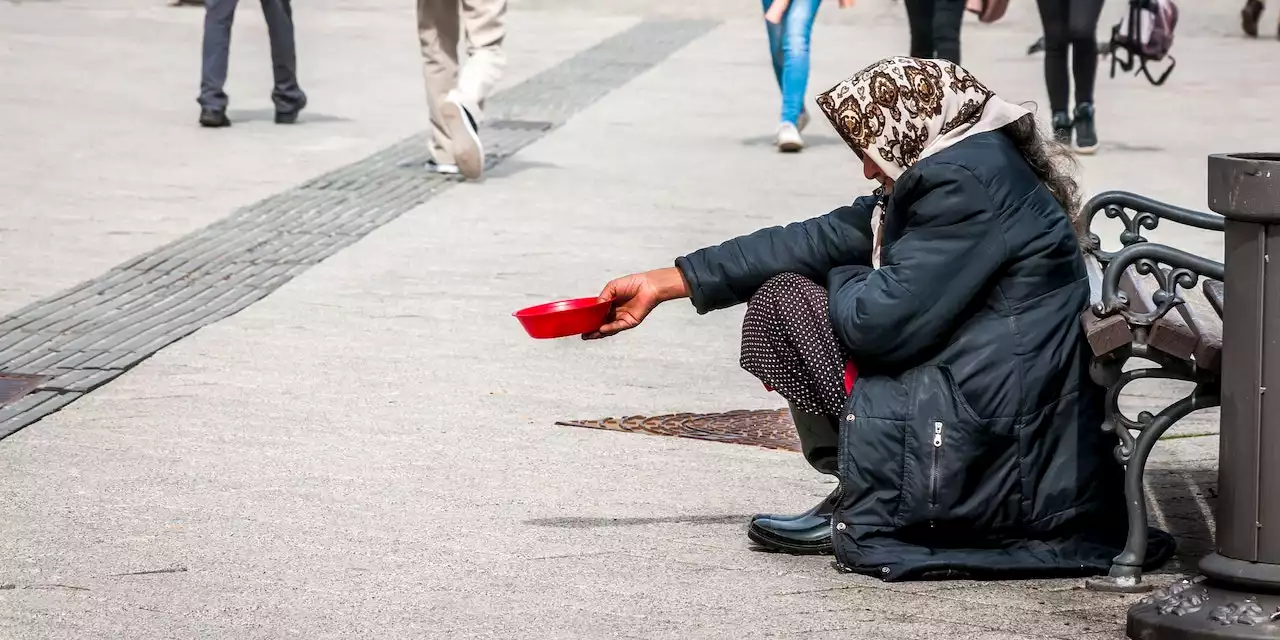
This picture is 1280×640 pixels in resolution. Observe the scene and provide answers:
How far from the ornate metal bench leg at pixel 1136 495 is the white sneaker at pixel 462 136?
6263mm

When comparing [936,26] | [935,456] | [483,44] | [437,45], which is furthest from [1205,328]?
[936,26]

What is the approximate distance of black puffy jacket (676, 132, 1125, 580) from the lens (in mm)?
4262

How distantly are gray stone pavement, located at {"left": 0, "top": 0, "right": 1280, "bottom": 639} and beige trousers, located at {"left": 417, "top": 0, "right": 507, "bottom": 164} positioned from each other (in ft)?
1.46

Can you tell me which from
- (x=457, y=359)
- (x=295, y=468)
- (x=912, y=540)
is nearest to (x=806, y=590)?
(x=912, y=540)

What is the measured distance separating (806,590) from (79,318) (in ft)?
11.8

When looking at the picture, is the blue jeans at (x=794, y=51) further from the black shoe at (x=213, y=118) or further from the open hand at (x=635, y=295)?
the open hand at (x=635, y=295)

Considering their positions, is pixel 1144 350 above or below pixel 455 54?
above

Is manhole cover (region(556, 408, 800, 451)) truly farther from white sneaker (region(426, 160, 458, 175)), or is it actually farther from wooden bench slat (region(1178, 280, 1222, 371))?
white sneaker (region(426, 160, 458, 175))

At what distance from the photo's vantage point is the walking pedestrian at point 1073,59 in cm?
1121

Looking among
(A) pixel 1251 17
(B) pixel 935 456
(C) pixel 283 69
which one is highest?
(B) pixel 935 456

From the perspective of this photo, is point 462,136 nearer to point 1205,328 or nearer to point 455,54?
point 455,54

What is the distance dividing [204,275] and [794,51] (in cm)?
480

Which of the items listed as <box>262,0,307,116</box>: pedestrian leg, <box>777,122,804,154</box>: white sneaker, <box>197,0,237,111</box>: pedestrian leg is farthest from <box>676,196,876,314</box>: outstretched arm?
<box>262,0,307,116</box>: pedestrian leg

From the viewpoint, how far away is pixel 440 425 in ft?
19.1
